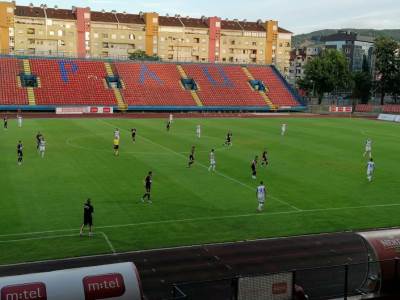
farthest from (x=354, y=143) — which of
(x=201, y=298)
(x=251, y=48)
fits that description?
(x=251, y=48)

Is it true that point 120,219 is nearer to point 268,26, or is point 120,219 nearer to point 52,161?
point 52,161

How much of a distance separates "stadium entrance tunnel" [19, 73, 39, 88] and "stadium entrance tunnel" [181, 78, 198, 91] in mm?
24919

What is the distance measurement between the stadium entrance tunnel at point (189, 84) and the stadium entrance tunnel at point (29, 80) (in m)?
24.9

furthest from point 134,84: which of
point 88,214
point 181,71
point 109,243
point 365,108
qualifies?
point 109,243

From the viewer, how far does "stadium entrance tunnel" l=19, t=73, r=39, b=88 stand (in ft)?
260

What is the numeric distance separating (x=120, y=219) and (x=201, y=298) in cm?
907

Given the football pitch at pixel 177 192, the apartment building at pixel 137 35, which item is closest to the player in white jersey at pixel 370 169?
the football pitch at pixel 177 192

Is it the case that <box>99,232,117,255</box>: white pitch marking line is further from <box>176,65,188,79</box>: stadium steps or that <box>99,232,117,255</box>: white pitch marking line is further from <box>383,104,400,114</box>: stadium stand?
<box>383,104,400,114</box>: stadium stand

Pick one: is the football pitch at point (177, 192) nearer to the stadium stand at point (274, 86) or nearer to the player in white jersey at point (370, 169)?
the player in white jersey at point (370, 169)

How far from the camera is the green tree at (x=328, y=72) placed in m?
100

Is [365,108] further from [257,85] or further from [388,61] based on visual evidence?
[257,85]

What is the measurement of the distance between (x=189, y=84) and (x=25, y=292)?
81607 millimetres

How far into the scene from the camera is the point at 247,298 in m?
11.7

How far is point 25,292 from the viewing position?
10.0m
